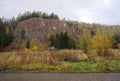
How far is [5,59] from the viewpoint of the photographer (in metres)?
48.8

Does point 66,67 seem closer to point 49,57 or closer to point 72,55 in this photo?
point 49,57

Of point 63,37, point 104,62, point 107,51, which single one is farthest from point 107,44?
point 104,62

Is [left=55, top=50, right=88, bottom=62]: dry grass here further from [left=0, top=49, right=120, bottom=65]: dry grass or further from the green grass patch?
the green grass patch

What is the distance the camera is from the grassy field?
143ft

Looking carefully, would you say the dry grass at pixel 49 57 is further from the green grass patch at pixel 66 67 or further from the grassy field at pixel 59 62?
the green grass patch at pixel 66 67

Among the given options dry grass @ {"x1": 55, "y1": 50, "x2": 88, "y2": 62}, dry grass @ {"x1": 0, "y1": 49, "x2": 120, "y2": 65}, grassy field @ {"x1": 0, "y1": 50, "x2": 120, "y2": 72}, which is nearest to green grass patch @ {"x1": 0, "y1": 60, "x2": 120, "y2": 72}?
grassy field @ {"x1": 0, "y1": 50, "x2": 120, "y2": 72}

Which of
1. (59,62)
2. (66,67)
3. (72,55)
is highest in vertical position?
(72,55)

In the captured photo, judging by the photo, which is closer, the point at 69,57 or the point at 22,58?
the point at 22,58

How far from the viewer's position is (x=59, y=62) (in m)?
47.5

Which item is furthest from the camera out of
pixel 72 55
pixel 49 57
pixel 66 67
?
pixel 72 55

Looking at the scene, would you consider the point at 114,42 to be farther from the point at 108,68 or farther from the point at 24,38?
the point at 24,38

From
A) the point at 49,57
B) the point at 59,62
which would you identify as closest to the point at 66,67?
the point at 59,62

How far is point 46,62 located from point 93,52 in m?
11.1

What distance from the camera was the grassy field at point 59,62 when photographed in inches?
1721
